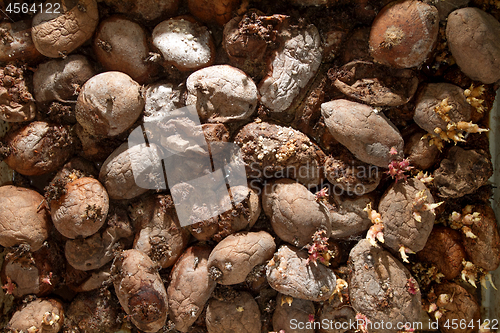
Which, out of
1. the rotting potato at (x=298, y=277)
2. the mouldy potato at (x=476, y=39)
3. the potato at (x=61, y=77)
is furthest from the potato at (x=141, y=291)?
the mouldy potato at (x=476, y=39)

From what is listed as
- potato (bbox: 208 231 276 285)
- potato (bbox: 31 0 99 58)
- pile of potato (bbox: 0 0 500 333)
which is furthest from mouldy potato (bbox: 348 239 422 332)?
Answer: potato (bbox: 31 0 99 58)

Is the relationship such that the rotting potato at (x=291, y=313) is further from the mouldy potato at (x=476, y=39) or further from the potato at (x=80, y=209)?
the mouldy potato at (x=476, y=39)

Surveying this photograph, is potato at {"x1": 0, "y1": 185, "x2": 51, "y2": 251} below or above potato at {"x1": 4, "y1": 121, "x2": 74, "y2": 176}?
above

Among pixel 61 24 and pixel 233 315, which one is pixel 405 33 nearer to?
pixel 233 315

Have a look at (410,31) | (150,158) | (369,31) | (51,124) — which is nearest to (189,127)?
(150,158)

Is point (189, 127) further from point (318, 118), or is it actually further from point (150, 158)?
point (318, 118)

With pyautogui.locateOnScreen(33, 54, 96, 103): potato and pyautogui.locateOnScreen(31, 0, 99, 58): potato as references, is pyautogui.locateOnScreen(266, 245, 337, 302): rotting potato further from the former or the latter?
pyautogui.locateOnScreen(31, 0, 99, 58): potato
